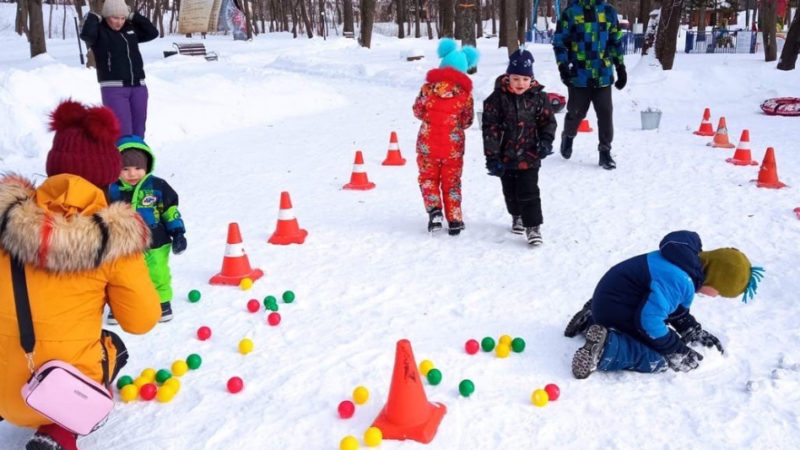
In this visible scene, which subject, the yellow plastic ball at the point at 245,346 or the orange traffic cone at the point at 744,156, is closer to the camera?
the yellow plastic ball at the point at 245,346

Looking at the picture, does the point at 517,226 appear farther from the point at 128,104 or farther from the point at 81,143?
the point at 128,104

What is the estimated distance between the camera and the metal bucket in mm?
11148

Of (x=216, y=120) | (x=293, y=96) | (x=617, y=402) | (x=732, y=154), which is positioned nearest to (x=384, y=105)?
(x=293, y=96)

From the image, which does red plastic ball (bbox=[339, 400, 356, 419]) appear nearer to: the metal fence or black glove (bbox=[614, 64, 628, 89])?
black glove (bbox=[614, 64, 628, 89])

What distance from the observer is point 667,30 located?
17.4 m

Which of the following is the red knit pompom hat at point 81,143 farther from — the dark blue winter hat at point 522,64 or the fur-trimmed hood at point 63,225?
the dark blue winter hat at point 522,64

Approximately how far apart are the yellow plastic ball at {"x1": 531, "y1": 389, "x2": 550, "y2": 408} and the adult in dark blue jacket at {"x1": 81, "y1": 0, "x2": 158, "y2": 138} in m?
6.44

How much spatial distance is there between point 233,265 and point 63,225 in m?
2.62

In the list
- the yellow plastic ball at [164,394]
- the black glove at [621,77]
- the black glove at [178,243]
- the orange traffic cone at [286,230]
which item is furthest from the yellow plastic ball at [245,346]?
the black glove at [621,77]

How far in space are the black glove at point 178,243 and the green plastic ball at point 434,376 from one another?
1.87m

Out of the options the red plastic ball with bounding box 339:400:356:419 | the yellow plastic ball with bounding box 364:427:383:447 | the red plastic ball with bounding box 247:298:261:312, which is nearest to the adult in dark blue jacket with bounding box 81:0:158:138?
the red plastic ball with bounding box 247:298:261:312

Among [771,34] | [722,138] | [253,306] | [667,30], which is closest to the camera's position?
[253,306]

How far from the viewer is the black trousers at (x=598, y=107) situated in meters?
8.23

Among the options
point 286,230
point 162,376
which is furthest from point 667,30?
point 162,376
